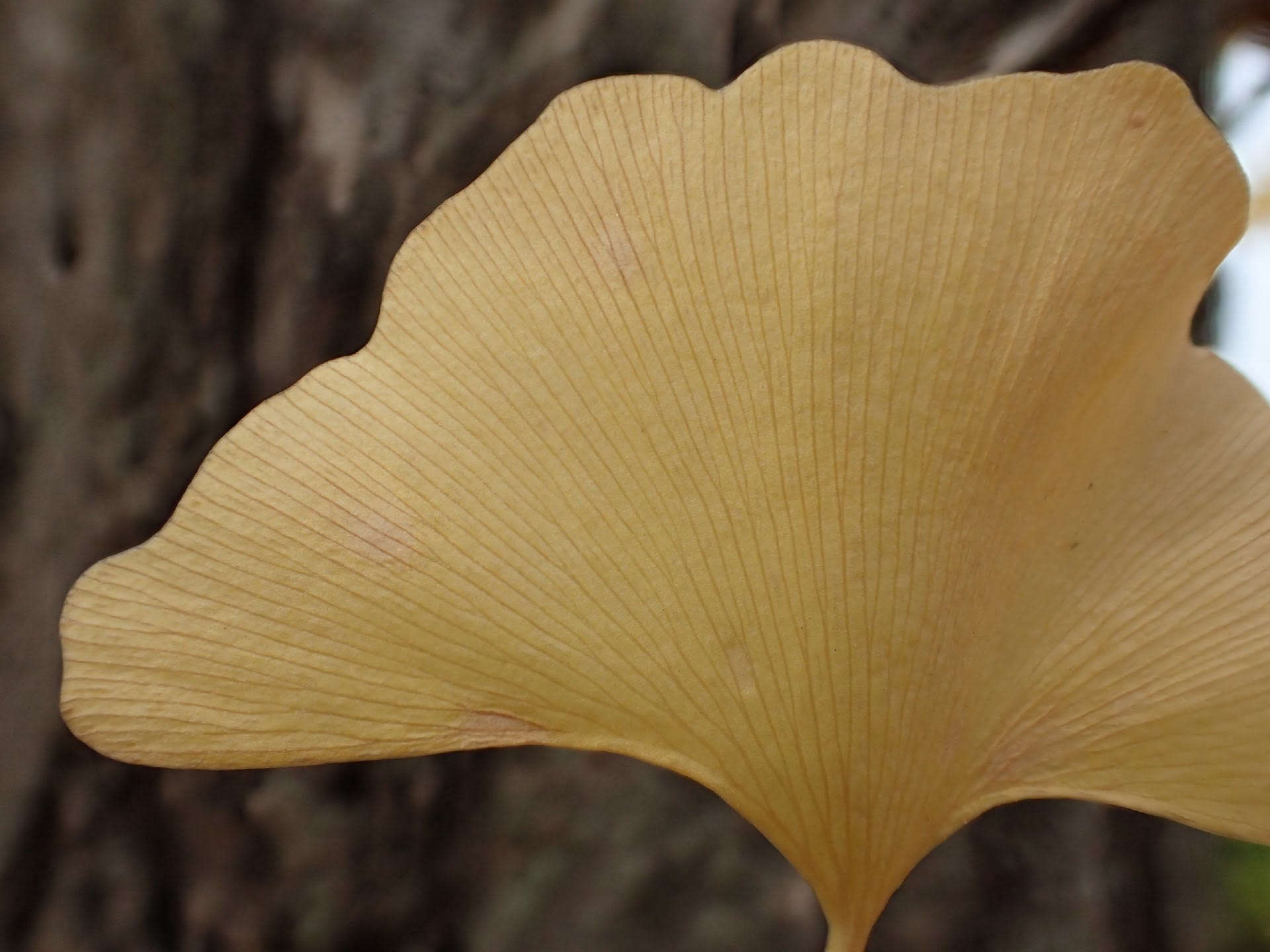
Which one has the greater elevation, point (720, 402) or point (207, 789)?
point (720, 402)

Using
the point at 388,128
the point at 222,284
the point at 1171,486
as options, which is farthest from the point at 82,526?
the point at 1171,486

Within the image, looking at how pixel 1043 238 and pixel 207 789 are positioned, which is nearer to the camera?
pixel 1043 238

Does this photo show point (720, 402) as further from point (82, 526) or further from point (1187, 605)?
point (82, 526)

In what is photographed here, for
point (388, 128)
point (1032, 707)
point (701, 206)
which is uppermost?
point (388, 128)

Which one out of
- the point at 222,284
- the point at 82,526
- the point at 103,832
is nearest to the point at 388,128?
the point at 222,284

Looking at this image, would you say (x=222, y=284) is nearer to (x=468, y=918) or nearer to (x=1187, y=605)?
(x=468, y=918)

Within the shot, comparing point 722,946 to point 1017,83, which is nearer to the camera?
point 1017,83
